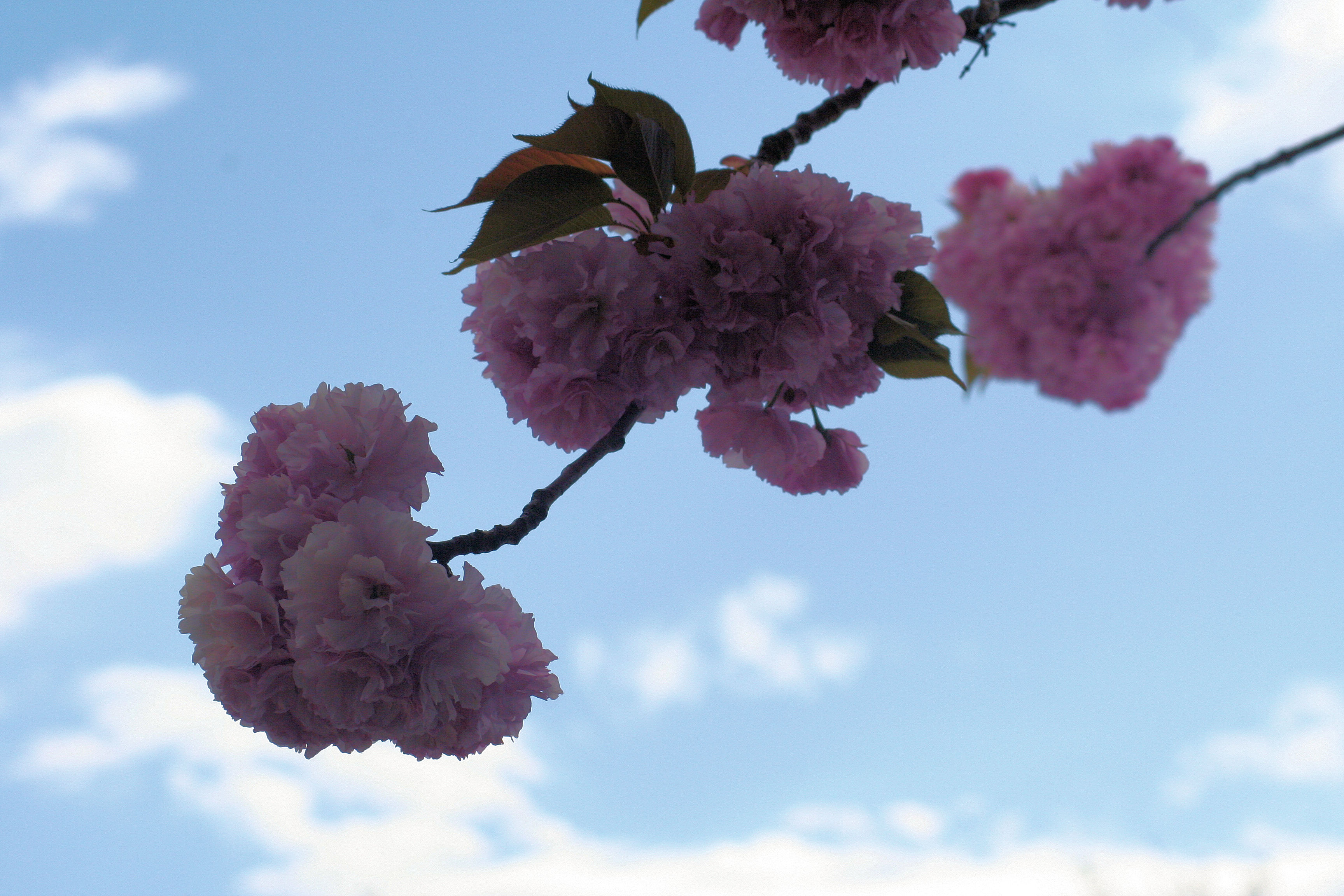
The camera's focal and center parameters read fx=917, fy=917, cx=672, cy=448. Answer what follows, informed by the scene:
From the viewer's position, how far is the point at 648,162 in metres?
0.84

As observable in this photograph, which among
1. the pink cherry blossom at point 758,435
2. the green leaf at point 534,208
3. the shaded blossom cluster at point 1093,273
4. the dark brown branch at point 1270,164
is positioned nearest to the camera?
the green leaf at point 534,208

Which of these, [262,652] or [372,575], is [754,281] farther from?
[262,652]

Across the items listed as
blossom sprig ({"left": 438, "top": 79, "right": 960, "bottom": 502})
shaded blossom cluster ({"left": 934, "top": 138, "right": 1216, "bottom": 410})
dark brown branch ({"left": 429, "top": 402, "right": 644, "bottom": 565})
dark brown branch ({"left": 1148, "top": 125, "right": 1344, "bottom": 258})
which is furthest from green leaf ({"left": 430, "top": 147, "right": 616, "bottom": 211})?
shaded blossom cluster ({"left": 934, "top": 138, "right": 1216, "bottom": 410})

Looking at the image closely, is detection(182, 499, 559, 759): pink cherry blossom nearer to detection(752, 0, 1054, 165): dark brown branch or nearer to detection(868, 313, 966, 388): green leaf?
detection(868, 313, 966, 388): green leaf

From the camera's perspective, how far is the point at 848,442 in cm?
103

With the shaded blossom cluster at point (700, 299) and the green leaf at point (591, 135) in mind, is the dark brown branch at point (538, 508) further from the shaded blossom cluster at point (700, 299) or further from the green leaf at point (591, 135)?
the green leaf at point (591, 135)

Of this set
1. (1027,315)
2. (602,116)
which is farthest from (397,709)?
(1027,315)

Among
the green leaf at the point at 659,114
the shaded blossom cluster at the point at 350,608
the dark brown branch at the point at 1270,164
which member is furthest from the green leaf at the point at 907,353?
the dark brown branch at the point at 1270,164

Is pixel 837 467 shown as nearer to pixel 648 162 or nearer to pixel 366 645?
pixel 648 162

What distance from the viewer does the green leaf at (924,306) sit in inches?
34.5

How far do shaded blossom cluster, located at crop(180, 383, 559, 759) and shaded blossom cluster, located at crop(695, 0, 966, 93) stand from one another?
0.55 meters

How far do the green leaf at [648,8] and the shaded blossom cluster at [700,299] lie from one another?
0.36m

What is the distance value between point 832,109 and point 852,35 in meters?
0.12

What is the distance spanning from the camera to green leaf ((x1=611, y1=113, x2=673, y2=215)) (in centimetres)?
82
